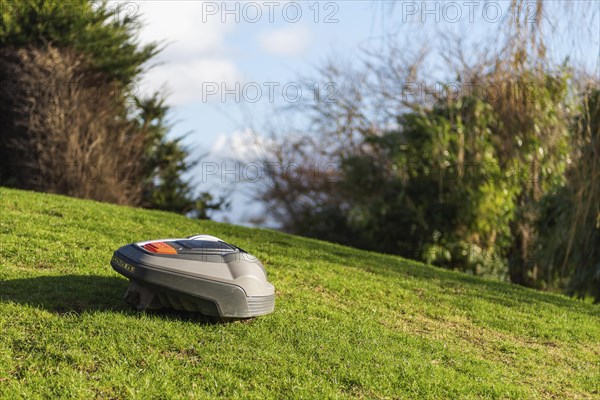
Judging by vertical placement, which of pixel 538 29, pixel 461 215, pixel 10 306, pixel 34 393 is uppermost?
pixel 538 29

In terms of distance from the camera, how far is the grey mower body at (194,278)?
5633 millimetres

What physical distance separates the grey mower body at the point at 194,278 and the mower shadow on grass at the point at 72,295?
19cm

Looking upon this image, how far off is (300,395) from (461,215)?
9.26 m

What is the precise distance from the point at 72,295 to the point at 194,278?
1306 mm

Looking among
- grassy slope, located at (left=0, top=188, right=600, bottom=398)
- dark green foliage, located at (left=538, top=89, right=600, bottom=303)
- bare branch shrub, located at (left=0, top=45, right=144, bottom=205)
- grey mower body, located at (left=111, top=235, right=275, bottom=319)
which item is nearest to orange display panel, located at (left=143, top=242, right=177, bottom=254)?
grey mower body, located at (left=111, top=235, right=275, bottom=319)

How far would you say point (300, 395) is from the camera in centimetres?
498

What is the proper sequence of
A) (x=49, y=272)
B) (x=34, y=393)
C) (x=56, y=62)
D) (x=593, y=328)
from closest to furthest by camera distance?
(x=34, y=393), (x=49, y=272), (x=593, y=328), (x=56, y=62)

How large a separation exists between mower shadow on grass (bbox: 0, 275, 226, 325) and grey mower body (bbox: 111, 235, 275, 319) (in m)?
0.19

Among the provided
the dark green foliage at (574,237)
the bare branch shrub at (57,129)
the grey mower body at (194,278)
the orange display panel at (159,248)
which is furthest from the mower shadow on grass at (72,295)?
the bare branch shrub at (57,129)

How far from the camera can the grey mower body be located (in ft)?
18.5

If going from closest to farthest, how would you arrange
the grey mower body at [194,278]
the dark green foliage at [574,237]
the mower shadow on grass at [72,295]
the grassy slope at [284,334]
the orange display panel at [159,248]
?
the grassy slope at [284,334]
the grey mower body at [194,278]
the orange display panel at [159,248]
the mower shadow on grass at [72,295]
the dark green foliage at [574,237]

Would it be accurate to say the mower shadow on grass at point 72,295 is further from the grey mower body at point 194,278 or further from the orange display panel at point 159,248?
the orange display panel at point 159,248

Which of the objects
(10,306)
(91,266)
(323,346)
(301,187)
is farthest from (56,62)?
(323,346)

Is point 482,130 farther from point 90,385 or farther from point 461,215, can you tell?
point 90,385
